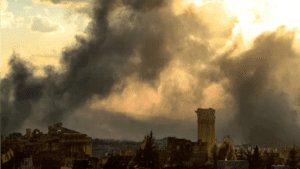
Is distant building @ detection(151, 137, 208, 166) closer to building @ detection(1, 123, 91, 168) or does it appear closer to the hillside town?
the hillside town

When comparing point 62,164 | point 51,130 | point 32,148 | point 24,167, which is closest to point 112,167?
point 24,167

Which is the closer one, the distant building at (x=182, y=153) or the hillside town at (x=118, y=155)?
the hillside town at (x=118, y=155)

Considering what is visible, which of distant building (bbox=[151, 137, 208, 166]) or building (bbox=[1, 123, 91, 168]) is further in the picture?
distant building (bbox=[151, 137, 208, 166])

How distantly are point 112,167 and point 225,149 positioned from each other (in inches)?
3897

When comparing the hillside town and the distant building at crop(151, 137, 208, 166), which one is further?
the distant building at crop(151, 137, 208, 166)

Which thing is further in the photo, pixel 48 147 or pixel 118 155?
pixel 48 147

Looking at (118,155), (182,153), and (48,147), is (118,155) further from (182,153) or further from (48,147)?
(48,147)

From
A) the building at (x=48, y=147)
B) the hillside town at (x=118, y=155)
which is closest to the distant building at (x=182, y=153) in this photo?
the hillside town at (x=118, y=155)

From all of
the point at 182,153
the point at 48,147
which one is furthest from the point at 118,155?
the point at 48,147

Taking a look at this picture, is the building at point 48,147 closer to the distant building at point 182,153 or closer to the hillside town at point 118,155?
the hillside town at point 118,155

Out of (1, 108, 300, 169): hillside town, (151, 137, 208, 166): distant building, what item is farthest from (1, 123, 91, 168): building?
(151, 137, 208, 166): distant building

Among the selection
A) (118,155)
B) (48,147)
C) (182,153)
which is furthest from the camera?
(48,147)

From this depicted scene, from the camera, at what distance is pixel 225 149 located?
517ft

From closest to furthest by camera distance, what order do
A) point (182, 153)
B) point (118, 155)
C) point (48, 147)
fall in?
point (118, 155) < point (182, 153) < point (48, 147)
